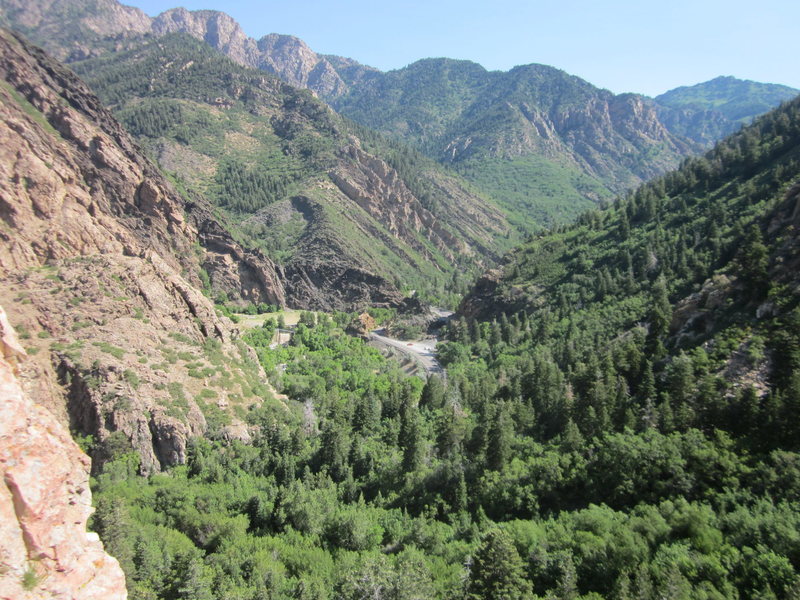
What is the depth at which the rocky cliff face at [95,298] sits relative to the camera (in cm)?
4919

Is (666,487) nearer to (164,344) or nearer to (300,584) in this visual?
(300,584)

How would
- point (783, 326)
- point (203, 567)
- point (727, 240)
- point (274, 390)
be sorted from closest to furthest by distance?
1. point (203, 567)
2. point (783, 326)
3. point (274, 390)
4. point (727, 240)

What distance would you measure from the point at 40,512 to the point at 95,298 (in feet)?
175

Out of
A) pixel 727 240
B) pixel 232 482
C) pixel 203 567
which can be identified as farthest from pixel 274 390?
pixel 727 240

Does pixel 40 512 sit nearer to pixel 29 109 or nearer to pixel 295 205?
pixel 29 109

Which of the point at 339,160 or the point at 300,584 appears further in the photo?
the point at 339,160

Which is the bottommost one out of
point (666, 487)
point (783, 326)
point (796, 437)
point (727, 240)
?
point (666, 487)

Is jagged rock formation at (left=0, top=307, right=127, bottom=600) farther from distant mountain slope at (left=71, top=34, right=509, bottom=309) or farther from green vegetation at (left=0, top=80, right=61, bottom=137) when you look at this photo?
distant mountain slope at (left=71, top=34, right=509, bottom=309)

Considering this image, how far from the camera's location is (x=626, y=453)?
36094mm

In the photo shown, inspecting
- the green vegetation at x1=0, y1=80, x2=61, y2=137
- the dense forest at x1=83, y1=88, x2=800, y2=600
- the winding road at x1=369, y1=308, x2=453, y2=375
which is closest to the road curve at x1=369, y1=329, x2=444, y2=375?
the winding road at x1=369, y1=308, x2=453, y2=375

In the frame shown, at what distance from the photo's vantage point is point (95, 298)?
191 ft

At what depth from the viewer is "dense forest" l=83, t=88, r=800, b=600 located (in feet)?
88.4

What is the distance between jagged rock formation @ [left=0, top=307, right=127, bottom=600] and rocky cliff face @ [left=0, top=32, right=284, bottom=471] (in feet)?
84.2

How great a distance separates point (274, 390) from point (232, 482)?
2602cm
